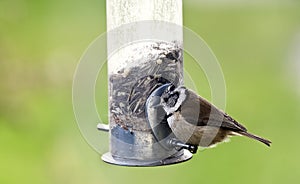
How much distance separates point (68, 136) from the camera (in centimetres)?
282

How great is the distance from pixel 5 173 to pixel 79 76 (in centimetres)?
121

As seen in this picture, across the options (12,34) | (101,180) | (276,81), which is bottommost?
(101,180)

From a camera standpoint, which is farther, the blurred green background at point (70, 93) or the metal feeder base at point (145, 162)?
the blurred green background at point (70, 93)

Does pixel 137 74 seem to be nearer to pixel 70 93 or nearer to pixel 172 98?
pixel 172 98

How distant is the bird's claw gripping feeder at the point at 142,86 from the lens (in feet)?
6.08

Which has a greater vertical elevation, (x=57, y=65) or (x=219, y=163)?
(x=57, y=65)

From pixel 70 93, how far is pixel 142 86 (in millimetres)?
918

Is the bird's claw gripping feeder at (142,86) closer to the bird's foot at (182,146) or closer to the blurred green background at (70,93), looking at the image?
the bird's foot at (182,146)

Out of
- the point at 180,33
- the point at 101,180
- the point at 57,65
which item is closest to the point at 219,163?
the point at 101,180

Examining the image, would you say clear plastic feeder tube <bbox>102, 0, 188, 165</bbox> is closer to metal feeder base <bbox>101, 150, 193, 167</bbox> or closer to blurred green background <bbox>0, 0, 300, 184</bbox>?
metal feeder base <bbox>101, 150, 193, 167</bbox>

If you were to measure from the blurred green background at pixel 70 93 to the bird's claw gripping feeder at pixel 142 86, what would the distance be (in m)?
0.87

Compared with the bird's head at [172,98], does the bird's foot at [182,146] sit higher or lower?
lower

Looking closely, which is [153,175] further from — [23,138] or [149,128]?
[149,128]

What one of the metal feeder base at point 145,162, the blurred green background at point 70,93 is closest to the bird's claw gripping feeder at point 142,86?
the metal feeder base at point 145,162
